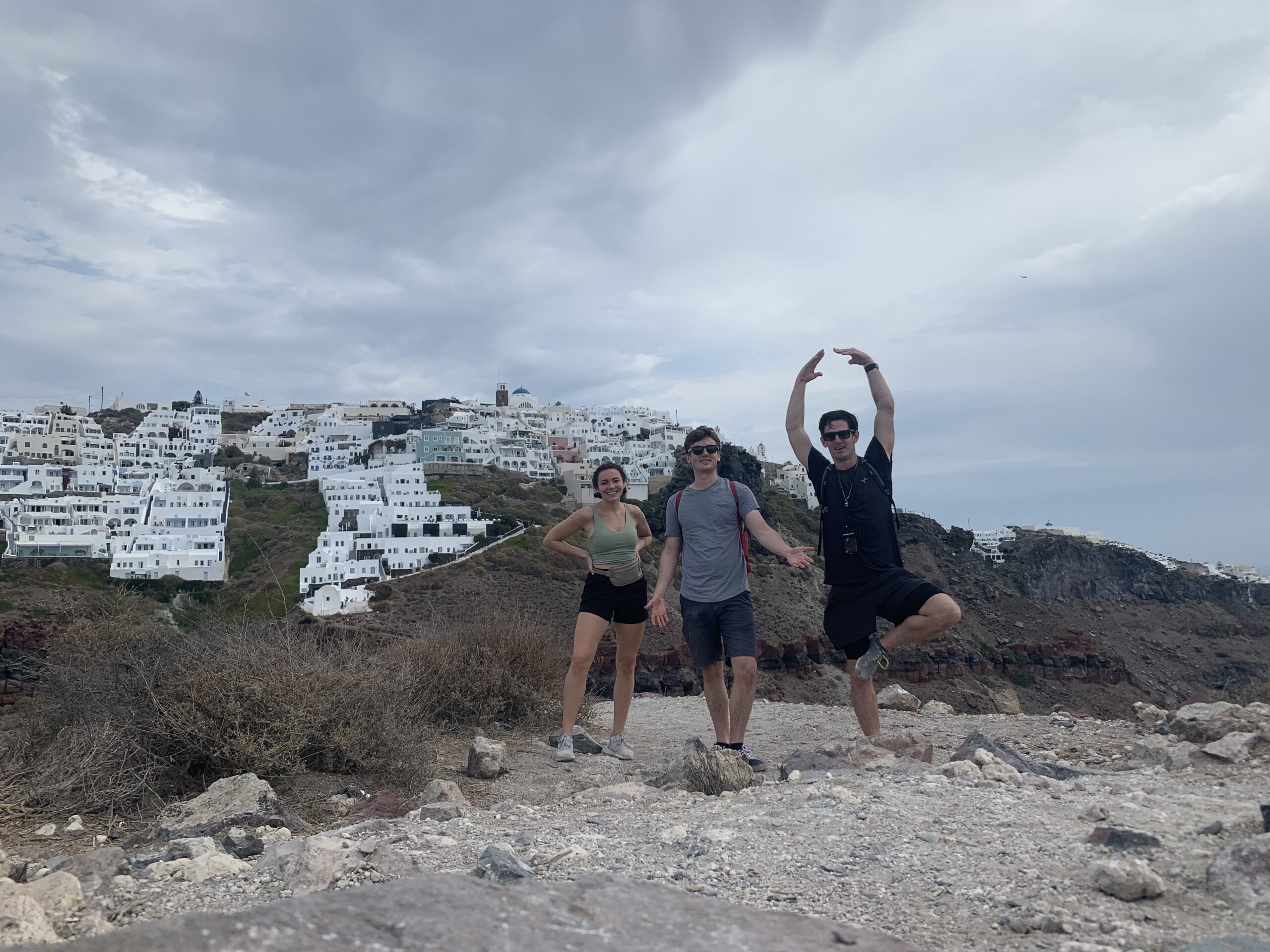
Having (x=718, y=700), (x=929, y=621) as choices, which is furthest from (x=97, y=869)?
(x=929, y=621)

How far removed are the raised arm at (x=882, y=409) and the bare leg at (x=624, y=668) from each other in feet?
6.77

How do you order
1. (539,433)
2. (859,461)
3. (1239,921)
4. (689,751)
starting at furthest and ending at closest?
(539,433) < (859,461) < (689,751) < (1239,921)

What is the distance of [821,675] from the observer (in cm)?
3916

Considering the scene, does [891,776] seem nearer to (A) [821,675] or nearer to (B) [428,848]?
(B) [428,848]

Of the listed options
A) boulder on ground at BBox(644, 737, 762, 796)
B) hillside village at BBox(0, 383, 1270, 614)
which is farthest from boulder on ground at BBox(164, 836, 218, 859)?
hillside village at BBox(0, 383, 1270, 614)

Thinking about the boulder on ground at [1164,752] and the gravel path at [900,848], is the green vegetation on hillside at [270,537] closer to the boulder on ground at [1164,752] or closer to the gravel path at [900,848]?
the gravel path at [900,848]

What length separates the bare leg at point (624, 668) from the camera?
224 inches

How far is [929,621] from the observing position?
4516 mm

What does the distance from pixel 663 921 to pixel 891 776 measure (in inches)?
101

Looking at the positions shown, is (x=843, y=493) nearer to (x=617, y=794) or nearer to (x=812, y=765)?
(x=812, y=765)

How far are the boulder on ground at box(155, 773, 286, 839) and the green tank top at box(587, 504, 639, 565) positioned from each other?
2.47m

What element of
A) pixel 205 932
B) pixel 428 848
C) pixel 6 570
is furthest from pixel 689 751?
pixel 6 570

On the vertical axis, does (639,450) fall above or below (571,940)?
above

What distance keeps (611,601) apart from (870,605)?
1749 mm
